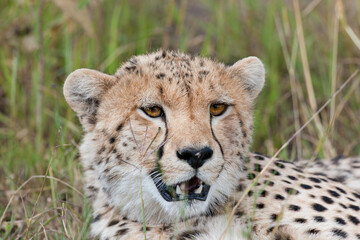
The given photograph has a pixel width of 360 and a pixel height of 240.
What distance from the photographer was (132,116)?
262 centimetres

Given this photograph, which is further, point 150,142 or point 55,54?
point 55,54

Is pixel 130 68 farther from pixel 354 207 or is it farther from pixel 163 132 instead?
pixel 354 207

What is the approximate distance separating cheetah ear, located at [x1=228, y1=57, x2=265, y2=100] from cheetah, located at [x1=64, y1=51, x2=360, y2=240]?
7 cm

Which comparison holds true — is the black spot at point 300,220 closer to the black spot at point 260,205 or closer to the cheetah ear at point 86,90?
the black spot at point 260,205

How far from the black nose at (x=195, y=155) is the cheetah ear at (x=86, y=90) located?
0.57 meters

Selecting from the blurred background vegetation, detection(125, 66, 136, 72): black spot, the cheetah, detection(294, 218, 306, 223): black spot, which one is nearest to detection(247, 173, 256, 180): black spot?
the cheetah

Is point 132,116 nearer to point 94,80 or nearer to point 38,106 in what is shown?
point 94,80

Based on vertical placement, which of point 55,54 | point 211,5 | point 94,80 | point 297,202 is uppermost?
point 211,5

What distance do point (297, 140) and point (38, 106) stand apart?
1.70m

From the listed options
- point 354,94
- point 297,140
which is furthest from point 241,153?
point 354,94

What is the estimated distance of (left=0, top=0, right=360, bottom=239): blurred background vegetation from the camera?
13.4 feet

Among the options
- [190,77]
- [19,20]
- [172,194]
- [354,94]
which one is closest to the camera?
[172,194]

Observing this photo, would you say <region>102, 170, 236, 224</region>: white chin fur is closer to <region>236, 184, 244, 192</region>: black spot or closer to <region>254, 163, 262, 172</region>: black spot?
<region>236, 184, 244, 192</region>: black spot

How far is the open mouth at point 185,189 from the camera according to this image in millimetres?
2443
